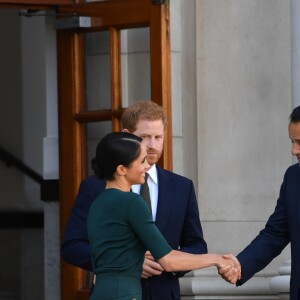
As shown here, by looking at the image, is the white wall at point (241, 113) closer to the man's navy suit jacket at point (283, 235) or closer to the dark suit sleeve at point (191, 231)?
the man's navy suit jacket at point (283, 235)

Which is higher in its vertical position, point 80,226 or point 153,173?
point 153,173

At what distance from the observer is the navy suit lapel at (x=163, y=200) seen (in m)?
6.31

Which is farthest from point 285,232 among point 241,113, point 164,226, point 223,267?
point 241,113

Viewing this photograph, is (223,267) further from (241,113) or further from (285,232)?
(241,113)

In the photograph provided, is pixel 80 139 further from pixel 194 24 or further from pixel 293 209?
pixel 293 209

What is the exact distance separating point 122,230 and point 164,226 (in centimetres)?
83

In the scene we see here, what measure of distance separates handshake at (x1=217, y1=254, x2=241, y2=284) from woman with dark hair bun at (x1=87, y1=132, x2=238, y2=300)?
0.65 meters

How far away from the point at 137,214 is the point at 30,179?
6.85 metres

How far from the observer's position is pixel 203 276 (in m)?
8.34

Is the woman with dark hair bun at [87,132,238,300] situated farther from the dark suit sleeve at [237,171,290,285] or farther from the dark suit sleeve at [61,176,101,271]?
the dark suit sleeve at [237,171,290,285]

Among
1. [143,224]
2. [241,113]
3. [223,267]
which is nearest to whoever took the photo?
[143,224]

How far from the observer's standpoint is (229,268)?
6.41m

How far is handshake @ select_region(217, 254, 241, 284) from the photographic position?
20.7ft

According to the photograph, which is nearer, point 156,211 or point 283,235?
point 156,211
